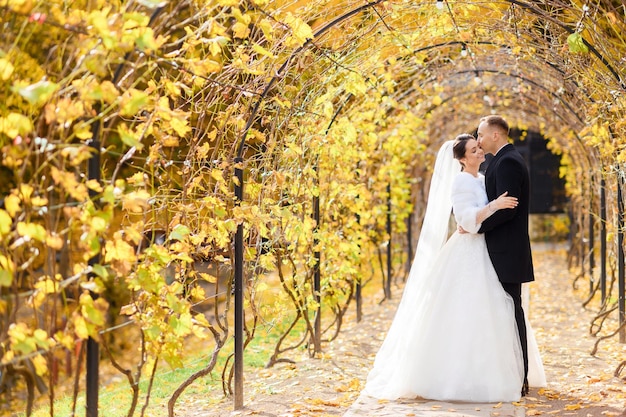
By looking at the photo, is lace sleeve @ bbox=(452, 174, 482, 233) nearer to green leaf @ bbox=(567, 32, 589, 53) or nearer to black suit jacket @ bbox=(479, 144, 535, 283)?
black suit jacket @ bbox=(479, 144, 535, 283)

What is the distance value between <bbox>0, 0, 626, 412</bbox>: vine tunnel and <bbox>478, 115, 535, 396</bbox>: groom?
2.51 feet

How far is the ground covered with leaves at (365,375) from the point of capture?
486cm

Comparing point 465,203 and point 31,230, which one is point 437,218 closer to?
point 465,203

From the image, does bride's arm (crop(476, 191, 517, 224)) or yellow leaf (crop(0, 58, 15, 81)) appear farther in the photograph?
bride's arm (crop(476, 191, 517, 224))

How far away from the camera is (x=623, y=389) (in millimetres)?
5184

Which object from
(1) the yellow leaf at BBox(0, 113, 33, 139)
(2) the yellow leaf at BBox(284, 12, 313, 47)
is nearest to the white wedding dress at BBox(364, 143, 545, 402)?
(2) the yellow leaf at BBox(284, 12, 313, 47)

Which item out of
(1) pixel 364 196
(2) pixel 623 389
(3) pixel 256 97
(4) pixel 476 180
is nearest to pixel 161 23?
(3) pixel 256 97

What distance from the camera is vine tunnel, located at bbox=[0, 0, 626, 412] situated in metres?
2.87

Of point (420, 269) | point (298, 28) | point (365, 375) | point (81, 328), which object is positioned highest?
point (298, 28)

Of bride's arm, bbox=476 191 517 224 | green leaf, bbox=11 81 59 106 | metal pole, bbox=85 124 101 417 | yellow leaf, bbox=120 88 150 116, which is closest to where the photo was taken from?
green leaf, bbox=11 81 59 106

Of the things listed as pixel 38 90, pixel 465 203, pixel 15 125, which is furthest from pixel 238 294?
pixel 38 90

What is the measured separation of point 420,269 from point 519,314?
0.66 meters

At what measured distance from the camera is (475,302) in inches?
194

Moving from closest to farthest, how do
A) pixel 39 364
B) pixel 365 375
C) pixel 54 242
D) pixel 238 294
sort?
pixel 54 242
pixel 39 364
pixel 238 294
pixel 365 375
